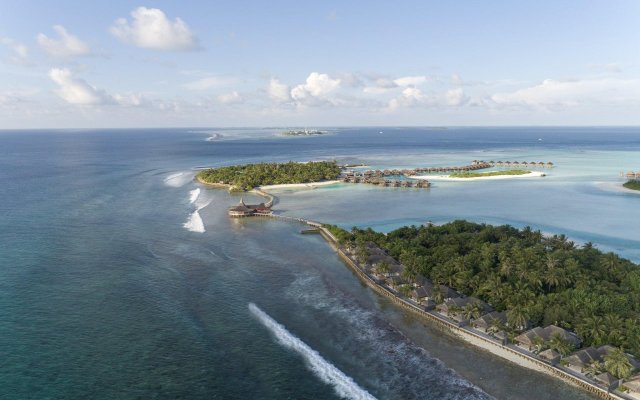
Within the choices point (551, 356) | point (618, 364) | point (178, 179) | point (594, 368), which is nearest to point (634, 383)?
point (618, 364)

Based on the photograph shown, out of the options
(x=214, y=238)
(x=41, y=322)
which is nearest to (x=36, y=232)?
(x=214, y=238)

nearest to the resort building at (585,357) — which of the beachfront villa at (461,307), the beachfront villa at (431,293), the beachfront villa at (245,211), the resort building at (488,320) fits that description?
the resort building at (488,320)

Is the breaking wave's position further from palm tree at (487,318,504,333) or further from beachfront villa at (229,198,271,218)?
palm tree at (487,318,504,333)

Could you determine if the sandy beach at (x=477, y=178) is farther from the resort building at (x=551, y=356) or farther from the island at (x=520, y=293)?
the resort building at (x=551, y=356)

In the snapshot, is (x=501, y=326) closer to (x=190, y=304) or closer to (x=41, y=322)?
(x=190, y=304)

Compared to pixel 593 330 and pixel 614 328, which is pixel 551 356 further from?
pixel 614 328

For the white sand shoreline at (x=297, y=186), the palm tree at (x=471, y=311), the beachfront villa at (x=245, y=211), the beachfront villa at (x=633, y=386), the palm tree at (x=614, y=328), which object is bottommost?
the beachfront villa at (x=633, y=386)
